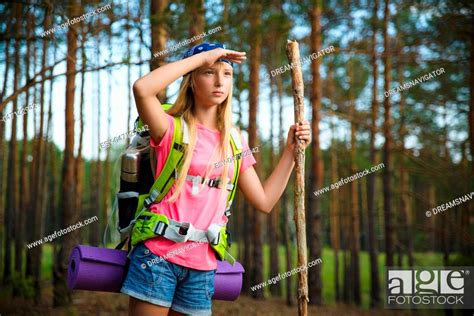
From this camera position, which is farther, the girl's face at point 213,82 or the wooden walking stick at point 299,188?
the wooden walking stick at point 299,188

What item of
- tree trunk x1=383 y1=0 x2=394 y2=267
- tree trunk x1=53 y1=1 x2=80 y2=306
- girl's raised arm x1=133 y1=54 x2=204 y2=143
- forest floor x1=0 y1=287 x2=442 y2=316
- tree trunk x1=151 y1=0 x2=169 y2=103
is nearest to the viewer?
girl's raised arm x1=133 y1=54 x2=204 y2=143

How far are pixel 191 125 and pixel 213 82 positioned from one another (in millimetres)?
221

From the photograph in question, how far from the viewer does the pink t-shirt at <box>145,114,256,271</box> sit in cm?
236

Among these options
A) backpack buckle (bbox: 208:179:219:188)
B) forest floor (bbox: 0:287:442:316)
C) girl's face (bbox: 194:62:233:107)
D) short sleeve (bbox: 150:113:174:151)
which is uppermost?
girl's face (bbox: 194:62:233:107)

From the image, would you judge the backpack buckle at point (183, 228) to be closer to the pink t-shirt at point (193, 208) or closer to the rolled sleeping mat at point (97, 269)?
the pink t-shirt at point (193, 208)

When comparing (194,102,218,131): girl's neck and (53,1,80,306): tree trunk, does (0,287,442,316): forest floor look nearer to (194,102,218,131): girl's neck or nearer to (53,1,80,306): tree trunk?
(53,1,80,306): tree trunk

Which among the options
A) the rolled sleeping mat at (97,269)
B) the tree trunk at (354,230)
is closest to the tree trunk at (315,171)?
the tree trunk at (354,230)

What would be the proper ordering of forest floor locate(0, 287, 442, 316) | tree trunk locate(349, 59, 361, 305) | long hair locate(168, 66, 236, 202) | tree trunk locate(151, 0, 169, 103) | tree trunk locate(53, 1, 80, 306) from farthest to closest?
1. tree trunk locate(349, 59, 361, 305)
2. tree trunk locate(53, 1, 80, 306)
3. forest floor locate(0, 287, 442, 316)
4. tree trunk locate(151, 0, 169, 103)
5. long hair locate(168, 66, 236, 202)

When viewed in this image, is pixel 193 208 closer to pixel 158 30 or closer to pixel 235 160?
pixel 235 160

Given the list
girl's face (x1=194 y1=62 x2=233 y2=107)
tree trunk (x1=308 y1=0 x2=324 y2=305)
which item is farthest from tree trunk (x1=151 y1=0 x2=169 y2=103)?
tree trunk (x1=308 y1=0 x2=324 y2=305)

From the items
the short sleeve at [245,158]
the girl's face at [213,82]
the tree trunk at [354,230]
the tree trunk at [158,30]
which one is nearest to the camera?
the girl's face at [213,82]

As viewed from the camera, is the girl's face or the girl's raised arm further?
the girl's face

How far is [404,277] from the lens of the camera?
36.3 feet

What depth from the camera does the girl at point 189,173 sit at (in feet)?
7.55
